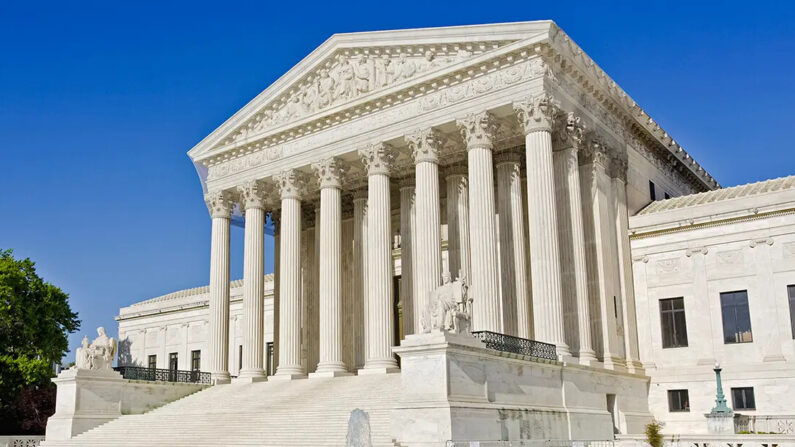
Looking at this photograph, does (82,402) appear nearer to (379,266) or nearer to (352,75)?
(379,266)

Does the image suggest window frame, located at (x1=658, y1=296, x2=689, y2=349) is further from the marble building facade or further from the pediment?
the pediment

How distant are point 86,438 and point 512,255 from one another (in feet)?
65.1

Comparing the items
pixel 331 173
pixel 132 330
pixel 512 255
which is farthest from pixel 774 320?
pixel 132 330

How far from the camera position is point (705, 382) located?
121 feet

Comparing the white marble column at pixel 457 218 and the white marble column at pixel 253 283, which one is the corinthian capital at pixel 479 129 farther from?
the white marble column at pixel 253 283

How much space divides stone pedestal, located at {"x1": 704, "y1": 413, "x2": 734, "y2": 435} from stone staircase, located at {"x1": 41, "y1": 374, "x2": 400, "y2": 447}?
39.0 feet

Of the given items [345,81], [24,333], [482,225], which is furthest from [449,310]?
[24,333]

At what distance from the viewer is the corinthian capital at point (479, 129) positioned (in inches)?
1371

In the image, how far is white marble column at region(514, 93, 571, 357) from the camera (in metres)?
32.1

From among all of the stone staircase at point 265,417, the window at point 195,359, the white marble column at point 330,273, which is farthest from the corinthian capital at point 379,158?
the window at point 195,359

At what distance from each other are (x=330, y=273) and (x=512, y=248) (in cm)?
880

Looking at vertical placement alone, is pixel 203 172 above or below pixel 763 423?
above

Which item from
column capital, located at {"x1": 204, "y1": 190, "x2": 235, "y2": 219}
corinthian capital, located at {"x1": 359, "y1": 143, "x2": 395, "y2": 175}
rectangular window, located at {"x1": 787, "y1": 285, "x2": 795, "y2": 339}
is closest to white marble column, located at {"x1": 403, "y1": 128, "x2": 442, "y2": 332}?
corinthian capital, located at {"x1": 359, "y1": 143, "x2": 395, "y2": 175}

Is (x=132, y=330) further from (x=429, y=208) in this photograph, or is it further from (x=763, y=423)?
(x=763, y=423)
